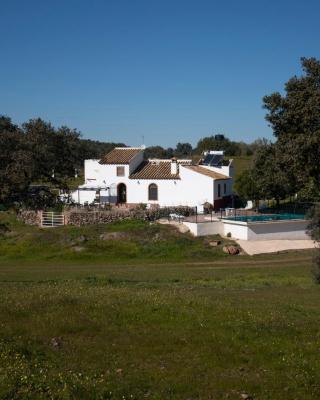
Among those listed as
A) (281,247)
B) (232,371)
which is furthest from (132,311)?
(281,247)

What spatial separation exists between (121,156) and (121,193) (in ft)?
12.2

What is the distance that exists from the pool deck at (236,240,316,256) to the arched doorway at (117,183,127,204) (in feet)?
53.1

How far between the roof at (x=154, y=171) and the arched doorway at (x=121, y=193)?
160 centimetres

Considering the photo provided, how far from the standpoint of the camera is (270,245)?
4094cm

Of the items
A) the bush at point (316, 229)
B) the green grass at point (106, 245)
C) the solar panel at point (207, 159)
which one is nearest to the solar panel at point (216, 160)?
the solar panel at point (207, 159)

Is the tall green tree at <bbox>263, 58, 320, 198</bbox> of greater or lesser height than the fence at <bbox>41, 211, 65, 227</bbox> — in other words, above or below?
above

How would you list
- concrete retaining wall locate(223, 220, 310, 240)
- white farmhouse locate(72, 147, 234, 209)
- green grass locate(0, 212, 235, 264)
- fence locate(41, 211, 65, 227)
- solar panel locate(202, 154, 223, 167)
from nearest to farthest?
green grass locate(0, 212, 235, 264) → concrete retaining wall locate(223, 220, 310, 240) → fence locate(41, 211, 65, 227) → white farmhouse locate(72, 147, 234, 209) → solar panel locate(202, 154, 223, 167)

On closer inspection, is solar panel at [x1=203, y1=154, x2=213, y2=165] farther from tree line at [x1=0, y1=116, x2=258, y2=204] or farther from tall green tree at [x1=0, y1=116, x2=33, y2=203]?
tall green tree at [x1=0, y1=116, x2=33, y2=203]

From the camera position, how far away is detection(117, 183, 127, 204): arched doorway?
53925 millimetres

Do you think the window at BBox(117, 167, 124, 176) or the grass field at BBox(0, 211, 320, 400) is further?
the window at BBox(117, 167, 124, 176)

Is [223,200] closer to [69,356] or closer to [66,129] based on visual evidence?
[66,129]

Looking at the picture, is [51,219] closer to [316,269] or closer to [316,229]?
[316,229]

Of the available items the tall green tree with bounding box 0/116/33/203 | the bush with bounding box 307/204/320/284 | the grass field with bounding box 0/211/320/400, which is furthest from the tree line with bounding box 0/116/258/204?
the bush with bounding box 307/204/320/284

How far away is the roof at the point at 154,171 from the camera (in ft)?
170
